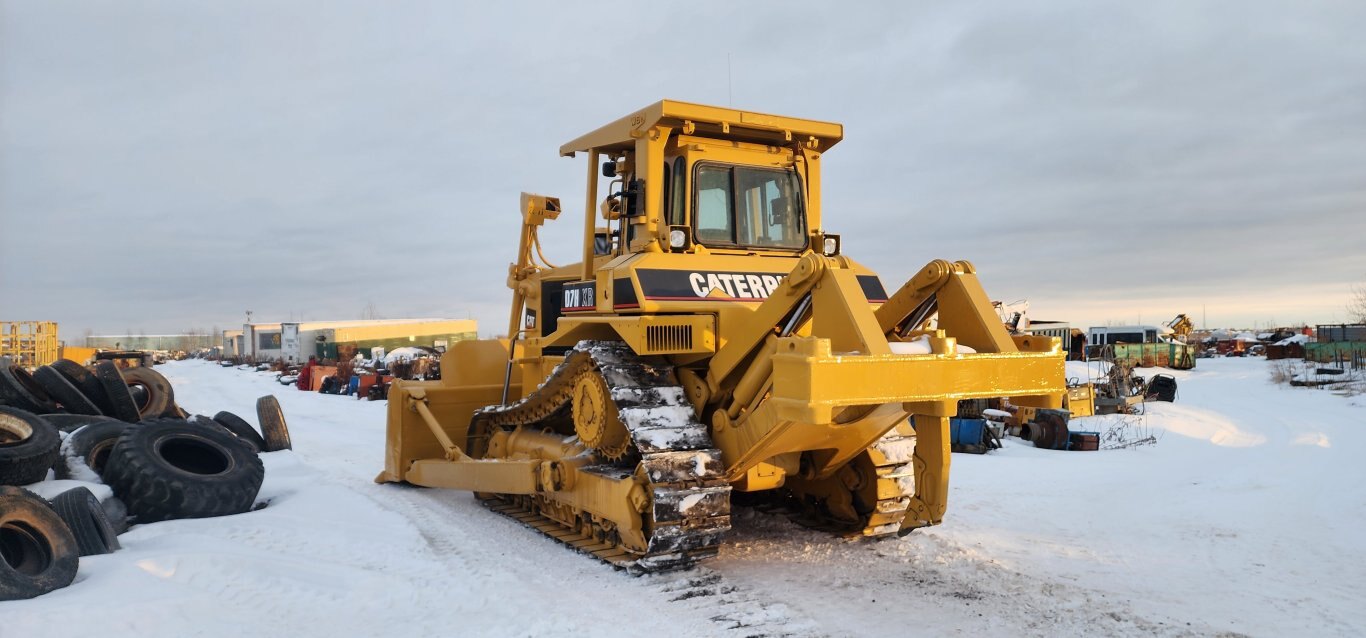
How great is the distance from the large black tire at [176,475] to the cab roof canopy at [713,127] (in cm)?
438

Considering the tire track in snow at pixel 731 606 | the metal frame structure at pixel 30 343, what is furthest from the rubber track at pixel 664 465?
the metal frame structure at pixel 30 343

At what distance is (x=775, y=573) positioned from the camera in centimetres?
629

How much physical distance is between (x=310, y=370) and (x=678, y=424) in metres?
26.5

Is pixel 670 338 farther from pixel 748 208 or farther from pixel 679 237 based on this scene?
pixel 748 208

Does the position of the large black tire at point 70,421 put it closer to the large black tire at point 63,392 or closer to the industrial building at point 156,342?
the large black tire at point 63,392

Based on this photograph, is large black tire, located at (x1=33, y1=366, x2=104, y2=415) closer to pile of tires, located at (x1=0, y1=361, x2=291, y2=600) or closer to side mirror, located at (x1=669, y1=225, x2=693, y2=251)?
pile of tires, located at (x1=0, y1=361, x2=291, y2=600)

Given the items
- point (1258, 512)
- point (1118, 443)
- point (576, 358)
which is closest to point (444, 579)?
point (576, 358)

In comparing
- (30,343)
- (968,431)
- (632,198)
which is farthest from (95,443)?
(30,343)

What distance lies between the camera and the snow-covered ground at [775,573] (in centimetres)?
512

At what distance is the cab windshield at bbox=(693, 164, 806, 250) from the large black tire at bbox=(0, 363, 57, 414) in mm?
8315

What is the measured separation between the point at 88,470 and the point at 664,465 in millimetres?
5853

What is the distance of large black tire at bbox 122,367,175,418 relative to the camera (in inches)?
473

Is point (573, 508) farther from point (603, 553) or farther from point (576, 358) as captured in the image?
point (576, 358)

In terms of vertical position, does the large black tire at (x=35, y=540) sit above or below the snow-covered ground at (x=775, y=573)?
above
